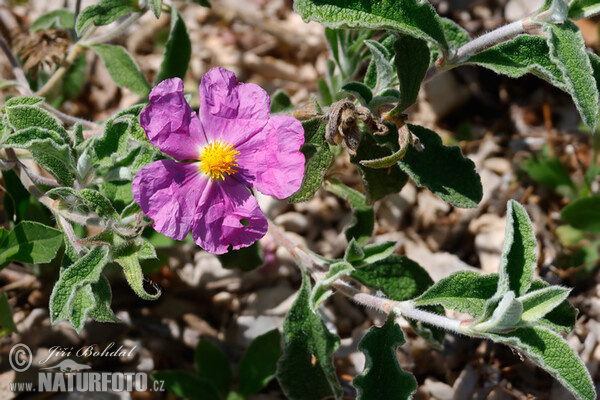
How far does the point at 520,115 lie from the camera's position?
3426 millimetres

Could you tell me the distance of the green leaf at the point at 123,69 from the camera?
8.79ft

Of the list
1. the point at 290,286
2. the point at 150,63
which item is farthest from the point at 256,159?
the point at 150,63

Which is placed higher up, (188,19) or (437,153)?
(437,153)

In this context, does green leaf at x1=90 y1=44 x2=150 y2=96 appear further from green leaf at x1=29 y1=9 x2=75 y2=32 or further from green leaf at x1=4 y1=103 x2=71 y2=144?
green leaf at x1=4 y1=103 x2=71 y2=144

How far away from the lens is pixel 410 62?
1.98 meters

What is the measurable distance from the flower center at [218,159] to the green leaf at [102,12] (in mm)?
717

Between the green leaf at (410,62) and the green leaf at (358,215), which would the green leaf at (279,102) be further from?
the green leaf at (410,62)

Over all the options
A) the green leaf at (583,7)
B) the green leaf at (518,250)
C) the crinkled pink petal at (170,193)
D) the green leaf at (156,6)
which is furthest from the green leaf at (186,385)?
the green leaf at (583,7)

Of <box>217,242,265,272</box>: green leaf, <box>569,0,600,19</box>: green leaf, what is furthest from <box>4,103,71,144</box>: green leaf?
<box>569,0,600,19</box>: green leaf

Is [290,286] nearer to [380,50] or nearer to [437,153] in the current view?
[437,153]

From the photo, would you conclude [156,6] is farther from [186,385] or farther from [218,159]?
[186,385]

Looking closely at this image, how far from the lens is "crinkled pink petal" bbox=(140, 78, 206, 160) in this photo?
1874 mm

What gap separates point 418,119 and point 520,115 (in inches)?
23.3

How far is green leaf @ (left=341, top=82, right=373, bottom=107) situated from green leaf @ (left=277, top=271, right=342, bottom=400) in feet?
2.26
